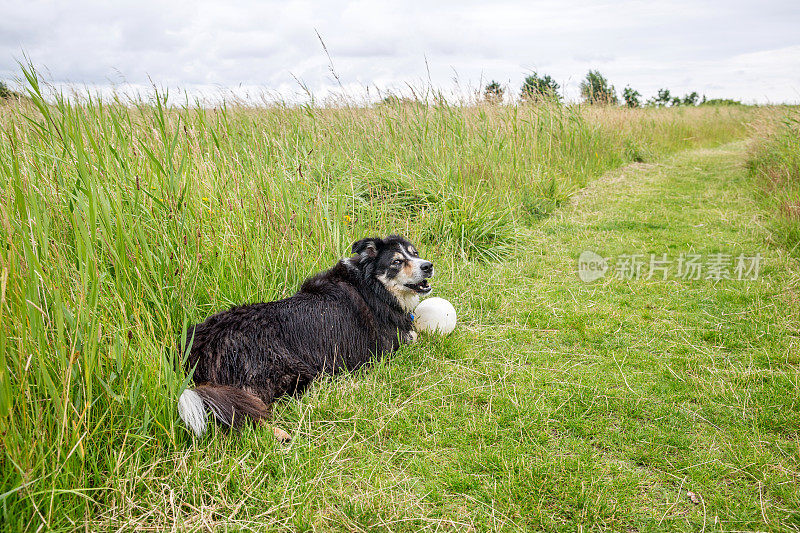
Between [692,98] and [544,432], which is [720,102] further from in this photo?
[544,432]

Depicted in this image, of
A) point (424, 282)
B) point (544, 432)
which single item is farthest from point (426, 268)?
point (544, 432)

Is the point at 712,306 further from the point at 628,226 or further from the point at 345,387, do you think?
the point at 345,387

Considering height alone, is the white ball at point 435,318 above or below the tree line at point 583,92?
below

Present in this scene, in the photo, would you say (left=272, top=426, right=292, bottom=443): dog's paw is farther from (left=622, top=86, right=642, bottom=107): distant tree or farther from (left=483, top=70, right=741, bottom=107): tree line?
(left=622, top=86, right=642, bottom=107): distant tree

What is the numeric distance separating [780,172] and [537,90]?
4.07 metres

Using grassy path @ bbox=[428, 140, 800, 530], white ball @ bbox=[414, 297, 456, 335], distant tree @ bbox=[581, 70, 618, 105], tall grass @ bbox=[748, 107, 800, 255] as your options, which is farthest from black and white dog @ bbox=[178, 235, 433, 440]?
distant tree @ bbox=[581, 70, 618, 105]

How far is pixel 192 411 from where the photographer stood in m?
2.13

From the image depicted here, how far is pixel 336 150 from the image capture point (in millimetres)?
5738

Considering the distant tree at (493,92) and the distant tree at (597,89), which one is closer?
the distant tree at (493,92)

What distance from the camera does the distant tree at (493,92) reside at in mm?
8062

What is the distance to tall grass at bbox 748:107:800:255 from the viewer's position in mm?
5430

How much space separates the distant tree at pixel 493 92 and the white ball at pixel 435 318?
5456 mm

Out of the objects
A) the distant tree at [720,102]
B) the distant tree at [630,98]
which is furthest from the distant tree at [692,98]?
the distant tree at [630,98]

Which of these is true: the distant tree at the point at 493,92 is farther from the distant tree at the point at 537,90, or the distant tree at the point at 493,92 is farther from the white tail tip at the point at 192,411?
the white tail tip at the point at 192,411
